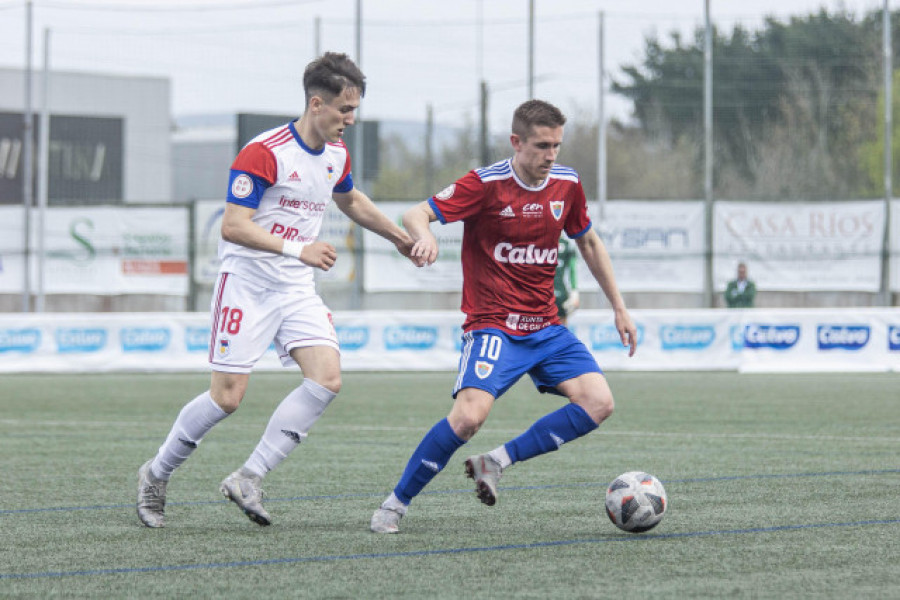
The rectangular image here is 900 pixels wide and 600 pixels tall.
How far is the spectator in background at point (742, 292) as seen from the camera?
2327cm

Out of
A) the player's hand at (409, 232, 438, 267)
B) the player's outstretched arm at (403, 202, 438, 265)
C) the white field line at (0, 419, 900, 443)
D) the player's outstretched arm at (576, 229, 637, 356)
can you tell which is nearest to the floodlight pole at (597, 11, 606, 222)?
the white field line at (0, 419, 900, 443)

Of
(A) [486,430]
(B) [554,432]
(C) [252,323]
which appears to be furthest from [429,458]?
(A) [486,430]

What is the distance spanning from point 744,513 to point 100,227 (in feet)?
67.6

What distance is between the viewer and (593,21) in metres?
25.7

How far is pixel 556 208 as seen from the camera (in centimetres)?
629

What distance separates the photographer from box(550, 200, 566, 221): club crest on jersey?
6273 mm

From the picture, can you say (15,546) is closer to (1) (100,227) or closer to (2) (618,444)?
(2) (618,444)

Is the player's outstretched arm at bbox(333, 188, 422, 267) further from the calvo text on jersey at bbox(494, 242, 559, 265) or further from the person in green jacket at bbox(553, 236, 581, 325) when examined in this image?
the person in green jacket at bbox(553, 236, 581, 325)

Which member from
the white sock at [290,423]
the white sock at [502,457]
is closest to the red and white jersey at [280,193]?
the white sock at [290,423]

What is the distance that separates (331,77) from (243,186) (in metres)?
0.60

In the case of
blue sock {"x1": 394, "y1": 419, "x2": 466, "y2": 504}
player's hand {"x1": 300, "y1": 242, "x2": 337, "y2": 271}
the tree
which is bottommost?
blue sock {"x1": 394, "y1": 419, "x2": 466, "y2": 504}

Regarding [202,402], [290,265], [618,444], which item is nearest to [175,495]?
[202,402]

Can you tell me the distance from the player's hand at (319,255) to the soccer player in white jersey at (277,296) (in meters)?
0.20

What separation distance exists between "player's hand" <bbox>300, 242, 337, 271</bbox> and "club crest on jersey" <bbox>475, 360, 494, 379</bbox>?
2.53 feet
